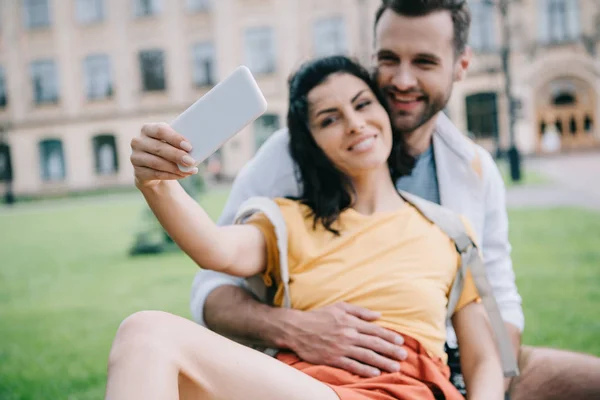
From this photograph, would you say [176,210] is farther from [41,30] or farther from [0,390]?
[41,30]

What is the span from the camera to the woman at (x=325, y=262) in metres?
1.20

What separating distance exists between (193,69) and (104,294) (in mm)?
17724

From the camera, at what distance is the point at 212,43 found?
870 inches

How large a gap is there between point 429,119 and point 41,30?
79.5ft

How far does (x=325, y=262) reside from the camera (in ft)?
5.20

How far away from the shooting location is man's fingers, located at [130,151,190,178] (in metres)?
1.20

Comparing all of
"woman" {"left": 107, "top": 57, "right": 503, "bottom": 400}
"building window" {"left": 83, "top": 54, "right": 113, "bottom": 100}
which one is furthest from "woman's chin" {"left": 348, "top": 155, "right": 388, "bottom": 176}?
"building window" {"left": 83, "top": 54, "right": 113, "bottom": 100}

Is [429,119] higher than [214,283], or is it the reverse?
[429,119]

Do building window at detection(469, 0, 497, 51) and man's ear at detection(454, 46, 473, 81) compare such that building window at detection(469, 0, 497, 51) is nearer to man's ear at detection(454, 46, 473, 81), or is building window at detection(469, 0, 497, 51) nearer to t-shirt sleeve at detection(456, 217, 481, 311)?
man's ear at detection(454, 46, 473, 81)

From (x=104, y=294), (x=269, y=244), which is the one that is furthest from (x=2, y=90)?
(x=269, y=244)

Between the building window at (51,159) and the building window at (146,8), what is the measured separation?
5831 mm

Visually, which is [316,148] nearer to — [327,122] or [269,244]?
[327,122]

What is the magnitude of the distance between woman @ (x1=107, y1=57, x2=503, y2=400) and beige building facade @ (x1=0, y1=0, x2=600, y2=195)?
18.8 metres

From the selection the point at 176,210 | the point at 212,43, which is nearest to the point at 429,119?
the point at 176,210
